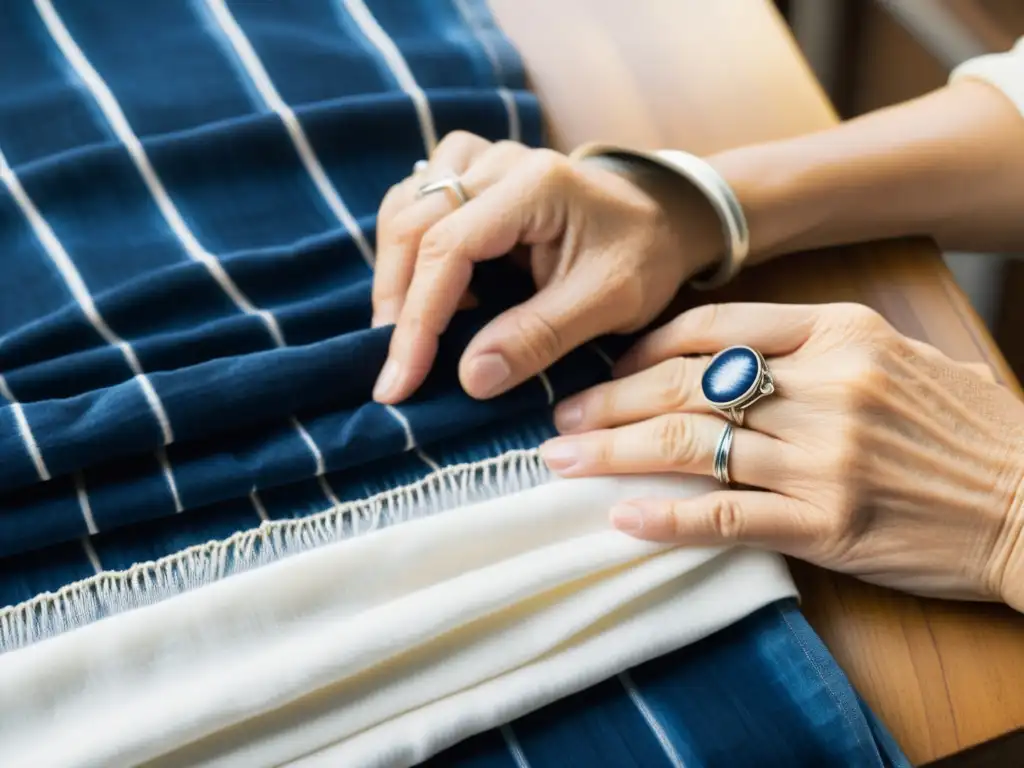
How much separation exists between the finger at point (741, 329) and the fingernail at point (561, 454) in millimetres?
99

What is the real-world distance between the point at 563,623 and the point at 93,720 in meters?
0.25

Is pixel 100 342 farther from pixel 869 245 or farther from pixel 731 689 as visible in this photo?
pixel 869 245

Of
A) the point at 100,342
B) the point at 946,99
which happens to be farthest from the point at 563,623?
the point at 946,99

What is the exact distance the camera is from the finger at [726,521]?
545 mm

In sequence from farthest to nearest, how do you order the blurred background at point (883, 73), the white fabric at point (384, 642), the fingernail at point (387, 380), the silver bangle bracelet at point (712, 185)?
the blurred background at point (883, 73)
the silver bangle bracelet at point (712, 185)
the fingernail at point (387, 380)
the white fabric at point (384, 642)

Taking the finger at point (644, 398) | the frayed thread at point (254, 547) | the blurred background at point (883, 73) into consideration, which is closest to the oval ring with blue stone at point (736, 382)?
the finger at point (644, 398)

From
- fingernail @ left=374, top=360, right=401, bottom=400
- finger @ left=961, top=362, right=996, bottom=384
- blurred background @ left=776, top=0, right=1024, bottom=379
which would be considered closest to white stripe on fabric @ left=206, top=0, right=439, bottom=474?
fingernail @ left=374, top=360, right=401, bottom=400

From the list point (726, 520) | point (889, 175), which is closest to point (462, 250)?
point (726, 520)

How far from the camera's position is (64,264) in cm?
63

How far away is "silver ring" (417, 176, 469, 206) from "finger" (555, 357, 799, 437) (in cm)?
16

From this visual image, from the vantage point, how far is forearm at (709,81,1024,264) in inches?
27.8

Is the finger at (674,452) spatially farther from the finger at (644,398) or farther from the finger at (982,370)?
the finger at (982,370)

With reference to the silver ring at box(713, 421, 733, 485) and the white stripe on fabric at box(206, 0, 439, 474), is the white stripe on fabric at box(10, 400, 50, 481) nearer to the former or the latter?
the white stripe on fabric at box(206, 0, 439, 474)

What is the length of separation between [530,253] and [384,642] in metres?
0.29
